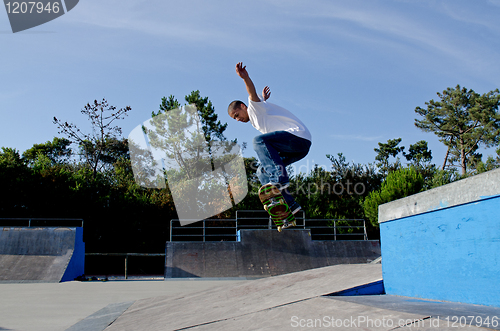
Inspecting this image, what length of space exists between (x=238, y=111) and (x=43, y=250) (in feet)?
34.2

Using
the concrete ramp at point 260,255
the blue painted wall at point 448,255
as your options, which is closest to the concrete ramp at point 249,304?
the blue painted wall at point 448,255

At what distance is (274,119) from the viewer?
3.72 m

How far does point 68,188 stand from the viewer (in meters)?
18.5

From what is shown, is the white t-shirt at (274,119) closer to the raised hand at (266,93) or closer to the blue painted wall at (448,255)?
the raised hand at (266,93)

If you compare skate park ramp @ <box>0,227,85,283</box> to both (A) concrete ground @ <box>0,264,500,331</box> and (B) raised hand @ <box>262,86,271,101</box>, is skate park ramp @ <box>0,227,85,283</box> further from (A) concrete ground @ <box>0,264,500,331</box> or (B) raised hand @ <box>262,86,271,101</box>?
(B) raised hand @ <box>262,86,271,101</box>

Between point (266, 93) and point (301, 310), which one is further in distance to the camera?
point (266, 93)

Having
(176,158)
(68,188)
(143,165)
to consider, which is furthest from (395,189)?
(143,165)

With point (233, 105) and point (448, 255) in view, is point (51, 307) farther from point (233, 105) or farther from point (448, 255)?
point (448, 255)

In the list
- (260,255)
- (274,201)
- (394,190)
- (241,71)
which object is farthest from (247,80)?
(394,190)

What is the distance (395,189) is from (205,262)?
35.8 feet

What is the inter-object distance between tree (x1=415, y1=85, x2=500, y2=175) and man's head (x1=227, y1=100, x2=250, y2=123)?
34.9m

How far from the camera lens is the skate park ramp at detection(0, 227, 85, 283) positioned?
10758mm

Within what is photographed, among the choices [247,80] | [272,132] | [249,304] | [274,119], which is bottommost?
[249,304]

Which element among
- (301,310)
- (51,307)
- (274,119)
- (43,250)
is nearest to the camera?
(301,310)
